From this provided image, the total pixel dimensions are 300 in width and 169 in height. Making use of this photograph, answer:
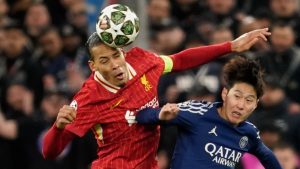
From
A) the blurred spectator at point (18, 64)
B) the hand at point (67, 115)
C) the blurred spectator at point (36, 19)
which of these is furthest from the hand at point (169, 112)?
the blurred spectator at point (36, 19)

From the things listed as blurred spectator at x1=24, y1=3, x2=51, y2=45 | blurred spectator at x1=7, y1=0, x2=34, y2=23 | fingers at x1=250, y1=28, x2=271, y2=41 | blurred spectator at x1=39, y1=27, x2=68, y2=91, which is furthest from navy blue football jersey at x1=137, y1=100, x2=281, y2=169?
blurred spectator at x1=7, y1=0, x2=34, y2=23

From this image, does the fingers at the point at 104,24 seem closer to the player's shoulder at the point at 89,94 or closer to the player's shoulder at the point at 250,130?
the player's shoulder at the point at 89,94

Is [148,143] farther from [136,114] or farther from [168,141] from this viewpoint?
[168,141]

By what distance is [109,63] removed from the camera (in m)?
8.57

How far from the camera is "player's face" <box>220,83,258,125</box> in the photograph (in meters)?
8.49

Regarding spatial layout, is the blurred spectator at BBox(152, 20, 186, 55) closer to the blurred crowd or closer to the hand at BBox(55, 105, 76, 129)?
the blurred crowd

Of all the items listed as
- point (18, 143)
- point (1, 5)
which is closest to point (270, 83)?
point (18, 143)

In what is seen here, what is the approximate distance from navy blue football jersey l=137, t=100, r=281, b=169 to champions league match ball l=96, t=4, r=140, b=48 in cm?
51

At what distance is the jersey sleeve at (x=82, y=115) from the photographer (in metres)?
8.55

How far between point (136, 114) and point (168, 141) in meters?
3.33

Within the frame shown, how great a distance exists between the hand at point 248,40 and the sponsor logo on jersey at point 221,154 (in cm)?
81

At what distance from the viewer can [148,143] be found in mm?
8805

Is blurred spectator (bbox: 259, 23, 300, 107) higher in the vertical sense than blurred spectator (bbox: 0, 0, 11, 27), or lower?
lower

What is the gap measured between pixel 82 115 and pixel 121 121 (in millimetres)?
296
